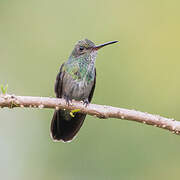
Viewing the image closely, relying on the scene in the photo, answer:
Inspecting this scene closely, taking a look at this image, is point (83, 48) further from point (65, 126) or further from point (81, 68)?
point (65, 126)

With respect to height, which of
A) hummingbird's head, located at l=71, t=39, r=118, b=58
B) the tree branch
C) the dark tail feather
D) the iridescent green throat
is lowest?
the tree branch

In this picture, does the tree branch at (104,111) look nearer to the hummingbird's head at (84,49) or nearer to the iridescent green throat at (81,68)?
the iridescent green throat at (81,68)

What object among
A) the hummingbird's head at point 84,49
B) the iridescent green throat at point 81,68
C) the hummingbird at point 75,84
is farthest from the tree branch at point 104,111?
the hummingbird's head at point 84,49

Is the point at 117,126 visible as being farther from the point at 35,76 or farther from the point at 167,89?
the point at 35,76

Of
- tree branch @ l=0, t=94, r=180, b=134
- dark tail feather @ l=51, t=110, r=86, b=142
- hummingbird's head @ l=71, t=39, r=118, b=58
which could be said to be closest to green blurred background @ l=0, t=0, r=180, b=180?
dark tail feather @ l=51, t=110, r=86, b=142

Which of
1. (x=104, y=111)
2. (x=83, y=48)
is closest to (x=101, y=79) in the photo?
(x=83, y=48)

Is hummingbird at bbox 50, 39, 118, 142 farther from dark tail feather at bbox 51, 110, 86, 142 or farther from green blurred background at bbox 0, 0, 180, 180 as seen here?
green blurred background at bbox 0, 0, 180, 180

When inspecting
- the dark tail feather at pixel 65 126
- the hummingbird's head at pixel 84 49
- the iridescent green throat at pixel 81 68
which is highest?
the hummingbird's head at pixel 84 49
